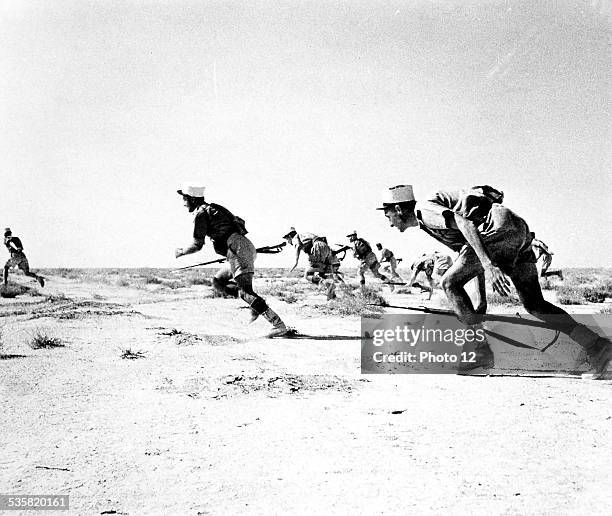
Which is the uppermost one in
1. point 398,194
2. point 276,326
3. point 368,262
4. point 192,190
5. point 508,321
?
point 192,190

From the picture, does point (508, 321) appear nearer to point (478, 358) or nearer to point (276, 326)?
point (478, 358)

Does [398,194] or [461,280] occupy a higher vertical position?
[398,194]

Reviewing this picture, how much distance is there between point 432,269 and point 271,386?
1301cm

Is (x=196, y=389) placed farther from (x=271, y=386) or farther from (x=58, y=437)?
(x=58, y=437)

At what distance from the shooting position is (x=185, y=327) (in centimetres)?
899

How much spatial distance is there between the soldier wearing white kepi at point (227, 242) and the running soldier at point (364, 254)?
10688 millimetres

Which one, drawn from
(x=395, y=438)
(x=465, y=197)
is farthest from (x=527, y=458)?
(x=465, y=197)

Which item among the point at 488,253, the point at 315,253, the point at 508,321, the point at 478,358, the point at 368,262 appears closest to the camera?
the point at 488,253

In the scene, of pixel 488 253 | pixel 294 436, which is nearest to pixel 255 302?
pixel 488 253

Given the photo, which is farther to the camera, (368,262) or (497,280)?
(368,262)

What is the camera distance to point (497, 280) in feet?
14.6

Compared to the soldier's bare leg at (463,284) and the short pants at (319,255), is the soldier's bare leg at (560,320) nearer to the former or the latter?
the soldier's bare leg at (463,284)

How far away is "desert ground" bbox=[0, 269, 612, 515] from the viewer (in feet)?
8.09

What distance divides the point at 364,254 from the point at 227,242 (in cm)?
1115
